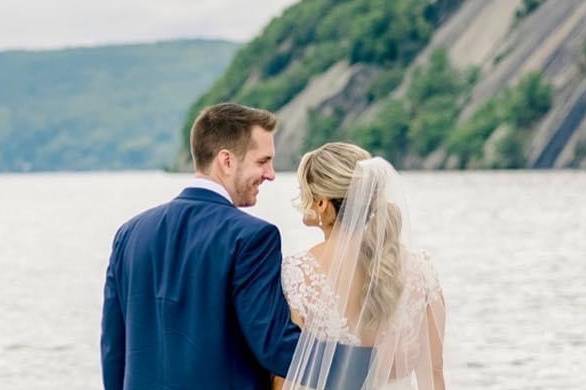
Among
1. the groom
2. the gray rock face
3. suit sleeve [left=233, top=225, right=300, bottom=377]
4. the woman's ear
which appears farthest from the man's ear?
the gray rock face

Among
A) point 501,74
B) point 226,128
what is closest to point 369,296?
point 226,128

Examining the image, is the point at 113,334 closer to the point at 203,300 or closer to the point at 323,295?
the point at 203,300

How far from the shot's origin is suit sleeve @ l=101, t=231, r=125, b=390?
20.4 ft

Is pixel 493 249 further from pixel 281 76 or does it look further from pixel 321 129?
pixel 281 76

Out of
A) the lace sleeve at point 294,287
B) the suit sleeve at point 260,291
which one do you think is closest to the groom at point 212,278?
the suit sleeve at point 260,291

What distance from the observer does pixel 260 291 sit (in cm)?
586

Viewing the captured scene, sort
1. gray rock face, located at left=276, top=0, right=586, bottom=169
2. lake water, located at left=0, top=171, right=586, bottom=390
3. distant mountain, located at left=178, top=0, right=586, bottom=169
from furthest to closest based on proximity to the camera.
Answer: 1. distant mountain, located at left=178, top=0, right=586, bottom=169
2. gray rock face, located at left=276, top=0, right=586, bottom=169
3. lake water, located at left=0, top=171, right=586, bottom=390

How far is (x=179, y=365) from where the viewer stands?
19.5 ft

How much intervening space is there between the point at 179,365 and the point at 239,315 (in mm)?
275

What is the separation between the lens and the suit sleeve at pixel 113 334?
621 cm

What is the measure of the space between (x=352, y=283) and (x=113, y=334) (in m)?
0.84

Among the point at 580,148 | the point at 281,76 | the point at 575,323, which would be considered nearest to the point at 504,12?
the point at 580,148

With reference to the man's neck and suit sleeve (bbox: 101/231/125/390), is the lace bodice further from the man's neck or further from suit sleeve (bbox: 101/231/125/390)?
suit sleeve (bbox: 101/231/125/390)

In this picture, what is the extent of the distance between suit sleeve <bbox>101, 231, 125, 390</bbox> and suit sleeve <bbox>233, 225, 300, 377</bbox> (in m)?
0.53
